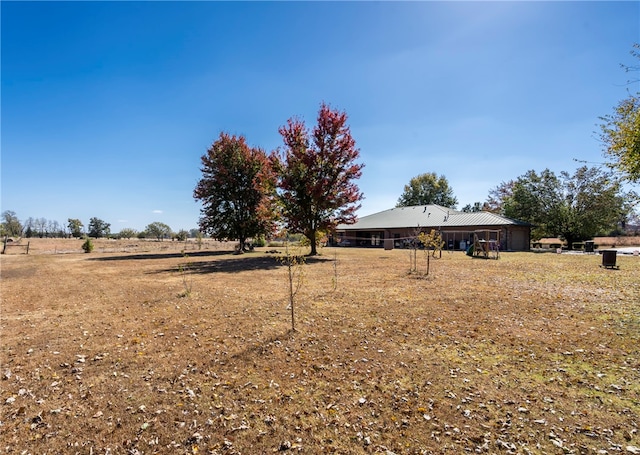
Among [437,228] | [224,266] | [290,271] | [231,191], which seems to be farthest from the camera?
[437,228]

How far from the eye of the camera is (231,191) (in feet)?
103

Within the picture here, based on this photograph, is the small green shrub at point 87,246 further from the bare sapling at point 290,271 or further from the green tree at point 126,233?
the green tree at point 126,233

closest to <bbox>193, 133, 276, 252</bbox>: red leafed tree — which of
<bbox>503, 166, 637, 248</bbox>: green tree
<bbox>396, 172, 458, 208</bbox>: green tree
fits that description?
<bbox>503, 166, 637, 248</bbox>: green tree

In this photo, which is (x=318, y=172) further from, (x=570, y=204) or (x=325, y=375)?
(x=570, y=204)

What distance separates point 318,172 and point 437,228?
22.0m

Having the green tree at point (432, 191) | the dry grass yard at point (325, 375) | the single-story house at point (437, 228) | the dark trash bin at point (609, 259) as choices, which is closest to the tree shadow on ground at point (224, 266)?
the dry grass yard at point (325, 375)

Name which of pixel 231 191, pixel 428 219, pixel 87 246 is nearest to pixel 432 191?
pixel 428 219

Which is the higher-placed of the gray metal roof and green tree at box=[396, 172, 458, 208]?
green tree at box=[396, 172, 458, 208]

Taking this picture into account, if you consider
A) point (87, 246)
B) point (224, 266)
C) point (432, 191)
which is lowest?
point (224, 266)

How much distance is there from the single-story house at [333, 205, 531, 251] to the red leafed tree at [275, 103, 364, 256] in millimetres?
3824

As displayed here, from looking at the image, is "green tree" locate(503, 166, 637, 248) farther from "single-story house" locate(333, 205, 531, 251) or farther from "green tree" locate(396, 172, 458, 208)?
"green tree" locate(396, 172, 458, 208)

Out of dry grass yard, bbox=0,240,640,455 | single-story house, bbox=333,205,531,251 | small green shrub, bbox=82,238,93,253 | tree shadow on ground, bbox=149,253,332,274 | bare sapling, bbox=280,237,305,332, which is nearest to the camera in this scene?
dry grass yard, bbox=0,240,640,455

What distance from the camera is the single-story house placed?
34812mm

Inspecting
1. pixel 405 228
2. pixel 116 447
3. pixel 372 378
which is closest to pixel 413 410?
pixel 372 378
